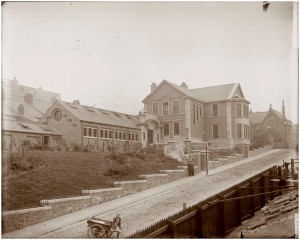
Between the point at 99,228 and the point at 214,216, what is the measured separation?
3.26 m

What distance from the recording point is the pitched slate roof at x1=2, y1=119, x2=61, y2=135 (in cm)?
906

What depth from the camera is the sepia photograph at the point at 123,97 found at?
29.9ft

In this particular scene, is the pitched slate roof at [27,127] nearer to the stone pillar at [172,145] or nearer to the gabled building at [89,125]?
the gabled building at [89,125]

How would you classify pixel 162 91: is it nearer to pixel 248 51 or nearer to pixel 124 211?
pixel 248 51

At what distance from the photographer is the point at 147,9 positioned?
9344mm

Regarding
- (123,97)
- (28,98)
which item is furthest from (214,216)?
(28,98)

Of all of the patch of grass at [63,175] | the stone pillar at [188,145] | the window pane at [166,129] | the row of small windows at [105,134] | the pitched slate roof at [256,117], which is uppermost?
the pitched slate roof at [256,117]

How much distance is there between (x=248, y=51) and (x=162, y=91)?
135 inches

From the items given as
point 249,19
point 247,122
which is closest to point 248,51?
point 249,19

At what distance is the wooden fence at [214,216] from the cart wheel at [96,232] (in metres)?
1.14

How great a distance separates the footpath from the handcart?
92 centimetres

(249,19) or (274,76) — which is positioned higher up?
(249,19)

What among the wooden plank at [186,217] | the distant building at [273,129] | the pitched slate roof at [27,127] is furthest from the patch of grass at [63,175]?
the distant building at [273,129]

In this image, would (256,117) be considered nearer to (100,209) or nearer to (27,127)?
(100,209)
